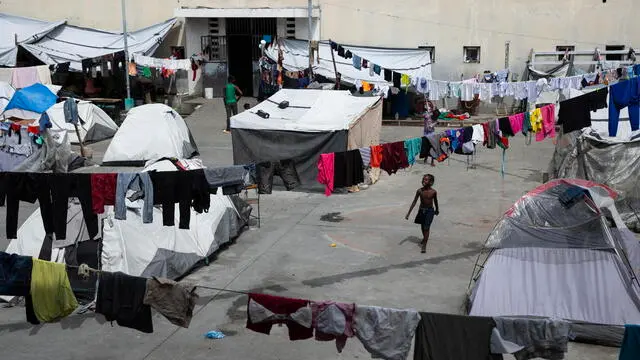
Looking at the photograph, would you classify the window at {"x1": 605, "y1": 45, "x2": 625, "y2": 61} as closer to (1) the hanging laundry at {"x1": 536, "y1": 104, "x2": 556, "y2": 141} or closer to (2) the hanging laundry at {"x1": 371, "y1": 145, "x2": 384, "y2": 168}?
(1) the hanging laundry at {"x1": 536, "y1": 104, "x2": 556, "y2": 141}

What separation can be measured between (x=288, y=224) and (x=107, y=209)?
14.1ft

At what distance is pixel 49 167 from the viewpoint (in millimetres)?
18609

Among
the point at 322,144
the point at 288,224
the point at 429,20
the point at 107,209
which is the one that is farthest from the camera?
the point at 429,20

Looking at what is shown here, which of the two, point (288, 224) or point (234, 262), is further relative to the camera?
point (288, 224)

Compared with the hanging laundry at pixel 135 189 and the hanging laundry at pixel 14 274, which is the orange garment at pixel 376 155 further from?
the hanging laundry at pixel 14 274

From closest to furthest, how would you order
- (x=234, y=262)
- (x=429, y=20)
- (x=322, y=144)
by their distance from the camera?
(x=234, y=262)
(x=322, y=144)
(x=429, y=20)

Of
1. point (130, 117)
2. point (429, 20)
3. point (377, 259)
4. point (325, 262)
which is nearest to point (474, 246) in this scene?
point (377, 259)

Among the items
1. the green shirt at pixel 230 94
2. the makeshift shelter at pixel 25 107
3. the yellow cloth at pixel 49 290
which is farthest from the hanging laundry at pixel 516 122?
the makeshift shelter at pixel 25 107

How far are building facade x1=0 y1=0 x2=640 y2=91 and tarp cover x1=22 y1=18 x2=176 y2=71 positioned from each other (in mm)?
883

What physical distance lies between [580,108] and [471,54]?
52.5 feet

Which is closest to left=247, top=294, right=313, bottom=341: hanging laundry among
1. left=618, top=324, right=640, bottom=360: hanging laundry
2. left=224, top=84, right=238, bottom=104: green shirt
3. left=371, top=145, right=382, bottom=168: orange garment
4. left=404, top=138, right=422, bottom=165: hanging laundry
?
left=618, top=324, right=640, bottom=360: hanging laundry

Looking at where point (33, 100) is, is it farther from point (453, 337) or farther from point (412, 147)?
point (453, 337)

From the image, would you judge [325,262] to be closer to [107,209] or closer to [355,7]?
[107,209]

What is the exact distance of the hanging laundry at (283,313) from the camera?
7457 millimetres
